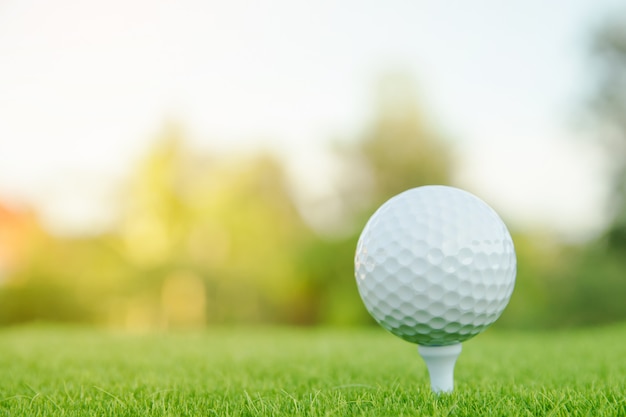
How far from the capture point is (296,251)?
553 inches

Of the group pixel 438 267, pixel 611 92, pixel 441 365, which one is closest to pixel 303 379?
pixel 441 365

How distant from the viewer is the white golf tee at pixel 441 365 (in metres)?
2.69

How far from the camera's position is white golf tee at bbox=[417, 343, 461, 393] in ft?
8.81

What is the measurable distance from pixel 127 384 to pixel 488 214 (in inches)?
81.8

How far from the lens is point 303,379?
325 cm

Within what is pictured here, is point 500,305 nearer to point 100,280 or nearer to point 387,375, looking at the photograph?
point 387,375

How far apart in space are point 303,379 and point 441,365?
0.88 m

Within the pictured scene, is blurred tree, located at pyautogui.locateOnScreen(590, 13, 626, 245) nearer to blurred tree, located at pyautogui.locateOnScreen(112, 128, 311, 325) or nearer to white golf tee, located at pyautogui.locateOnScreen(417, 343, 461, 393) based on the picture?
blurred tree, located at pyautogui.locateOnScreen(112, 128, 311, 325)

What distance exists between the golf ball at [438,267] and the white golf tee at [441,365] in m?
0.05

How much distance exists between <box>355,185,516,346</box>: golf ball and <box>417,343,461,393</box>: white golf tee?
0.05m

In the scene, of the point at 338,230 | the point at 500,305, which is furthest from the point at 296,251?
the point at 500,305

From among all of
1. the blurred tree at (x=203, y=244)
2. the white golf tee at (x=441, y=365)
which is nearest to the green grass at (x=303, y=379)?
the white golf tee at (x=441, y=365)

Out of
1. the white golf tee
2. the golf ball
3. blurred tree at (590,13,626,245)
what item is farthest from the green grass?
blurred tree at (590,13,626,245)

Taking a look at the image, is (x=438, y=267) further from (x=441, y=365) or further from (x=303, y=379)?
(x=303, y=379)
